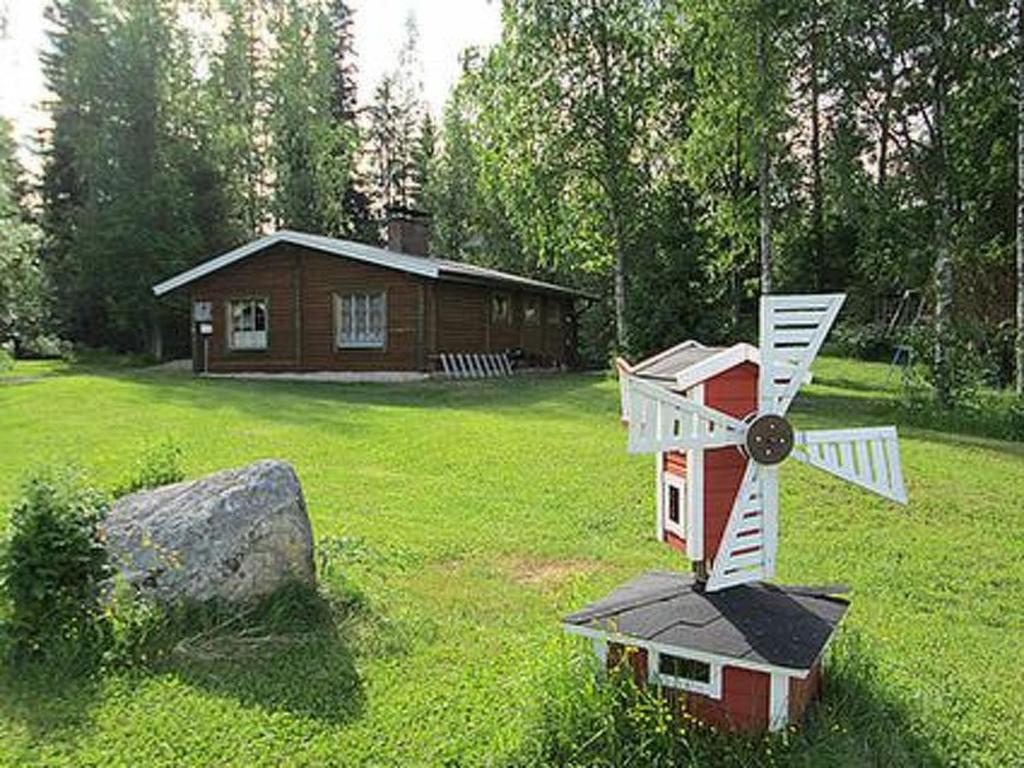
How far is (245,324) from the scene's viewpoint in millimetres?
21047

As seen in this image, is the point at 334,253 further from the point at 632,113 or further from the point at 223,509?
the point at 223,509

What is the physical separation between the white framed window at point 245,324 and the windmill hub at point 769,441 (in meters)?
19.0

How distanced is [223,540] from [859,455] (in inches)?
123

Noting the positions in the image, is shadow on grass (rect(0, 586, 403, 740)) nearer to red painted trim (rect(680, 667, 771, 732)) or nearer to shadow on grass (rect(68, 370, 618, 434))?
red painted trim (rect(680, 667, 771, 732))

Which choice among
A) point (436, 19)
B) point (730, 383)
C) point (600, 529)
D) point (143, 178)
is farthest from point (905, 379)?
point (436, 19)

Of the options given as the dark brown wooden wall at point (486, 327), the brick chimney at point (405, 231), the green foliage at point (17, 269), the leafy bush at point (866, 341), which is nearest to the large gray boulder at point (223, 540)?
the dark brown wooden wall at point (486, 327)

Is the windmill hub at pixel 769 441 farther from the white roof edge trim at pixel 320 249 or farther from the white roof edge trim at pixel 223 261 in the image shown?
the white roof edge trim at pixel 223 261

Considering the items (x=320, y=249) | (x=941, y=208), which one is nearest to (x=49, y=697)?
(x=941, y=208)

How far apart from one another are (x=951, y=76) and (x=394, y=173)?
29.6 metres

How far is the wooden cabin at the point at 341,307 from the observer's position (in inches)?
733

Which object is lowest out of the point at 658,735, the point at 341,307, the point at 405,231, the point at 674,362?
the point at 658,735

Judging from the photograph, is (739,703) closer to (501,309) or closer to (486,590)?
(486,590)

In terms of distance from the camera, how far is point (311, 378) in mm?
19500

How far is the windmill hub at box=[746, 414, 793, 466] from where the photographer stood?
10.3 ft
